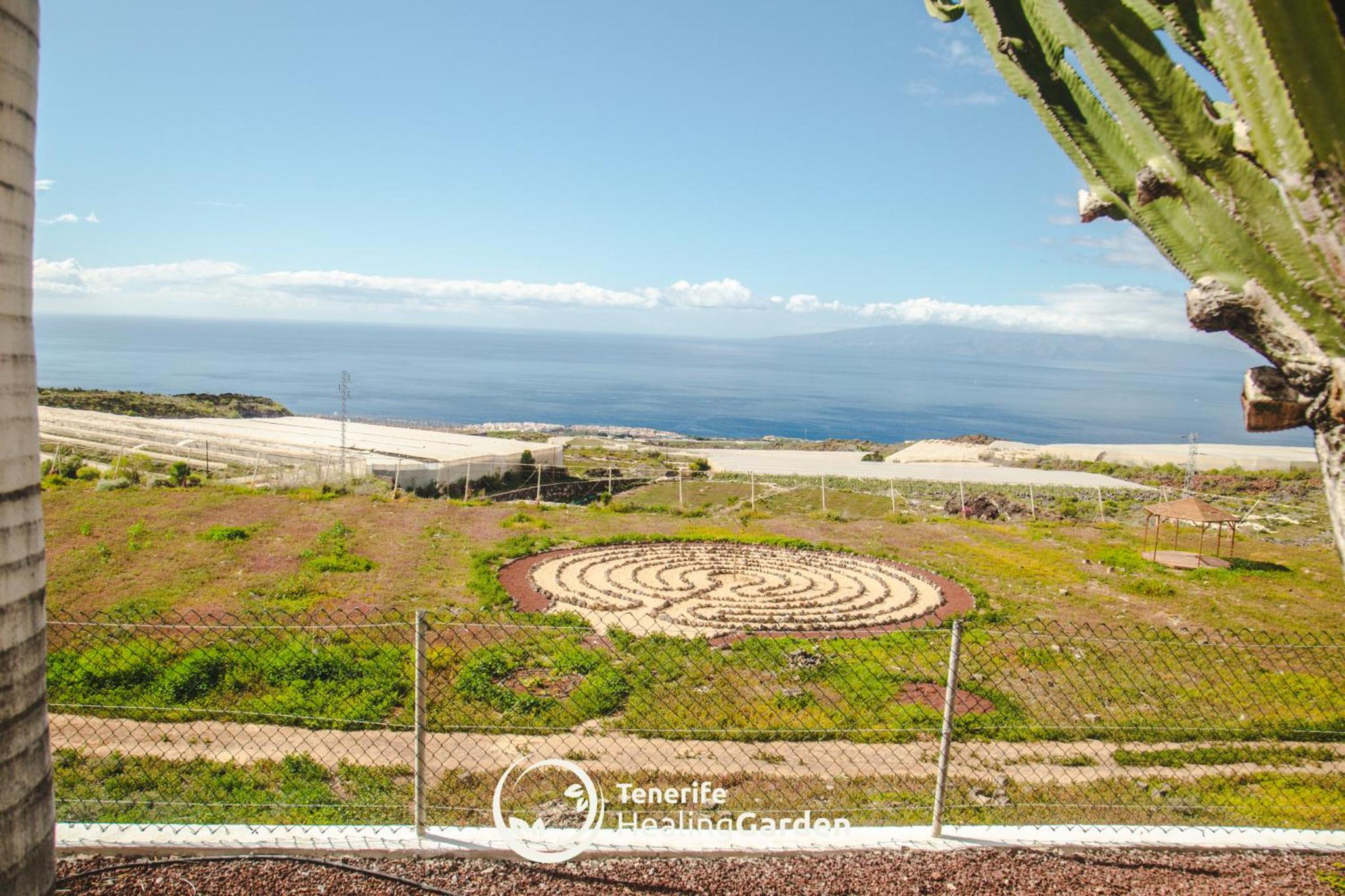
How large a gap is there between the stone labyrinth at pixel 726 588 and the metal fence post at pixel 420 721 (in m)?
6.59

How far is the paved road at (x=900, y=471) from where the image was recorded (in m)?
45.0

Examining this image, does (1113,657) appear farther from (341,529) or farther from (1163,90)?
(341,529)

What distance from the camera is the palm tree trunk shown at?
10.7 ft

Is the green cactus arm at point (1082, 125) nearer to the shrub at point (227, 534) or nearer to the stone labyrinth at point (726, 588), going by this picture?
the stone labyrinth at point (726, 588)

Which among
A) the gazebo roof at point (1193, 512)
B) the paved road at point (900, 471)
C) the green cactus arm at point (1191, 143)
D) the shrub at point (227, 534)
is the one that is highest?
the green cactus arm at point (1191, 143)

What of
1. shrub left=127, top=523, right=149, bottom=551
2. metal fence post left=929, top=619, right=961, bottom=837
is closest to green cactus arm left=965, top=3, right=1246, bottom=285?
metal fence post left=929, top=619, right=961, bottom=837

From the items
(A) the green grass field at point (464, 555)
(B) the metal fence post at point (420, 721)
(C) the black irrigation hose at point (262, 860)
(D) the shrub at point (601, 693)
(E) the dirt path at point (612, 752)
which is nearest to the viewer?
(C) the black irrigation hose at point (262, 860)

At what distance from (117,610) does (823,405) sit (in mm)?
163553

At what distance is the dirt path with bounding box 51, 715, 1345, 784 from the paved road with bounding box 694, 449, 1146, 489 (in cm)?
3392

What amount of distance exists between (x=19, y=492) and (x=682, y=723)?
7.05 meters

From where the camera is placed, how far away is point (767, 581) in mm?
16578

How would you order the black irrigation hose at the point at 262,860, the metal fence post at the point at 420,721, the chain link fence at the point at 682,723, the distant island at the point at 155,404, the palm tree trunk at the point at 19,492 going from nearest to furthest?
the palm tree trunk at the point at 19,492
the black irrigation hose at the point at 262,860
the metal fence post at the point at 420,721
the chain link fence at the point at 682,723
the distant island at the point at 155,404

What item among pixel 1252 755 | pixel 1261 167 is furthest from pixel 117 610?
pixel 1252 755

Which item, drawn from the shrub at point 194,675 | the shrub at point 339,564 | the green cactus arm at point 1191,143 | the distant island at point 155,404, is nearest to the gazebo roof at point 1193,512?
the green cactus arm at point 1191,143
